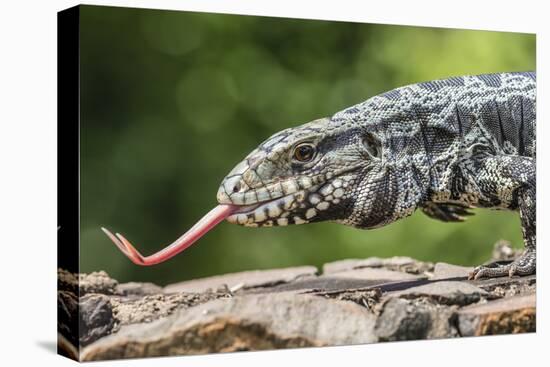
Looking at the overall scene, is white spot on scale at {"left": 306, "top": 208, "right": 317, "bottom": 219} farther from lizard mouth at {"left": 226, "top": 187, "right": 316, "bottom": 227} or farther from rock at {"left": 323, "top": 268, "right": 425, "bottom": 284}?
rock at {"left": 323, "top": 268, "right": 425, "bottom": 284}

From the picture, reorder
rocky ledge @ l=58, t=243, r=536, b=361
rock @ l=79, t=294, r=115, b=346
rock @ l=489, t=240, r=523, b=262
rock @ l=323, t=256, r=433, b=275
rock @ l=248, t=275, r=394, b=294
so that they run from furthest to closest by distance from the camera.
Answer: rock @ l=489, t=240, r=523, b=262, rock @ l=323, t=256, r=433, b=275, rock @ l=248, t=275, r=394, b=294, rocky ledge @ l=58, t=243, r=536, b=361, rock @ l=79, t=294, r=115, b=346

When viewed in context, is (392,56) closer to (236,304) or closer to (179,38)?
(179,38)

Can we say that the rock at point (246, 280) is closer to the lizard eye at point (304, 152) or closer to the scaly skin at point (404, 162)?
the scaly skin at point (404, 162)

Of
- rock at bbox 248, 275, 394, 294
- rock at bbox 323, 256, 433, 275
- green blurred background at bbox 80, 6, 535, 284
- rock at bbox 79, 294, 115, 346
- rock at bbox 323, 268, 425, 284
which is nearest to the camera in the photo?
rock at bbox 79, 294, 115, 346

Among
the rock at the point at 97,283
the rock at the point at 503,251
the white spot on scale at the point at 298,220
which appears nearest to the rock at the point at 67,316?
the rock at the point at 97,283

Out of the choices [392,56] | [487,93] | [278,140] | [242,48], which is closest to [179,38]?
[242,48]

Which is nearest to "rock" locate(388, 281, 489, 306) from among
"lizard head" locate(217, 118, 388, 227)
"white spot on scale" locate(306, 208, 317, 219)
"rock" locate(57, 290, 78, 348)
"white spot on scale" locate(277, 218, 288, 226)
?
"lizard head" locate(217, 118, 388, 227)

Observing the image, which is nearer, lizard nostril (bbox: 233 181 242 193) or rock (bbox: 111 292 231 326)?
rock (bbox: 111 292 231 326)
